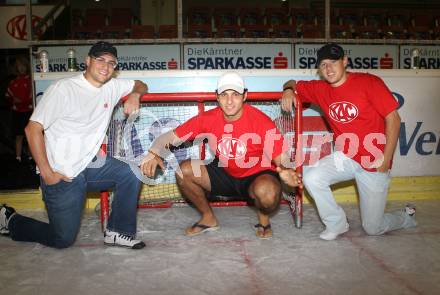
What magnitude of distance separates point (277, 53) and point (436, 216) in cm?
553

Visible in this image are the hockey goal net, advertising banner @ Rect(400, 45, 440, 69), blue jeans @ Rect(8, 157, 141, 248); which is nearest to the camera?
blue jeans @ Rect(8, 157, 141, 248)

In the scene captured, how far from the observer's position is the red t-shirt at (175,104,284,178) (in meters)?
3.73

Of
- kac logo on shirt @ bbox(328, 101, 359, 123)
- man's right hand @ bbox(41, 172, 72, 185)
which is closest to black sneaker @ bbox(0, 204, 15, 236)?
man's right hand @ bbox(41, 172, 72, 185)

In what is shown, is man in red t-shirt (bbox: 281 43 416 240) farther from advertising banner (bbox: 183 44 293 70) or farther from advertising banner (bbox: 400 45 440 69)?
advertising banner (bbox: 400 45 440 69)

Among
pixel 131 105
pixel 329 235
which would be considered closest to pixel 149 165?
pixel 131 105

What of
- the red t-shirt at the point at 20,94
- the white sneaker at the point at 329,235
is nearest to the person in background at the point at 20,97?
the red t-shirt at the point at 20,94

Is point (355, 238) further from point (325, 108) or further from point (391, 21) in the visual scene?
point (391, 21)

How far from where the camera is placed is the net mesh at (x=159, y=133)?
472 centimetres

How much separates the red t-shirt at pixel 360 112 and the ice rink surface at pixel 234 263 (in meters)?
0.77

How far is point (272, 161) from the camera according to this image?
12.4 ft

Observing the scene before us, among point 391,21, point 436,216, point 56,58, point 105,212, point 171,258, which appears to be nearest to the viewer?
point 171,258

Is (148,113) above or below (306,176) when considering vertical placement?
above

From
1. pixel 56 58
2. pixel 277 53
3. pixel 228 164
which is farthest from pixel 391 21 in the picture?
pixel 228 164

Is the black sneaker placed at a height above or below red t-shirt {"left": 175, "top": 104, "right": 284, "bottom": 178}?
below
